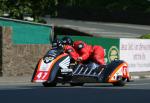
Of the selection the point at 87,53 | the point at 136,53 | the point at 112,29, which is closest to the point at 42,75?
the point at 87,53

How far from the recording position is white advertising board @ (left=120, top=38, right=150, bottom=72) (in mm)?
34312

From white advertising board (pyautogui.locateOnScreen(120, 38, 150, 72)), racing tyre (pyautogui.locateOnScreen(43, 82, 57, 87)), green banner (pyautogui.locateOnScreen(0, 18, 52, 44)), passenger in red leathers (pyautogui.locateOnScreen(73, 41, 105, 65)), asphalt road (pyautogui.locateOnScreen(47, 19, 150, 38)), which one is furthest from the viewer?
asphalt road (pyautogui.locateOnScreen(47, 19, 150, 38))

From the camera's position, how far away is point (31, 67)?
104 ft

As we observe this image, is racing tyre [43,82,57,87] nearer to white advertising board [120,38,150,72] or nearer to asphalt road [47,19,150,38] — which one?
white advertising board [120,38,150,72]

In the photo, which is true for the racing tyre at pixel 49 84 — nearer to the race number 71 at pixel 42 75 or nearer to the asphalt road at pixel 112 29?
the race number 71 at pixel 42 75

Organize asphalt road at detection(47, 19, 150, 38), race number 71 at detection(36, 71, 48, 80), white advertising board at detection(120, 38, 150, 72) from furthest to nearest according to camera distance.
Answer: asphalt road at detection(47, 19, 150, 38)
white advertising board at detection(120, 38, 150, 72)
race number 71 at detection(36, 71, 48, 80)

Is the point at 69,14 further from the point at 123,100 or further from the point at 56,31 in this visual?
the point at 123,100

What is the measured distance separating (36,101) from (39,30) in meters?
17.8

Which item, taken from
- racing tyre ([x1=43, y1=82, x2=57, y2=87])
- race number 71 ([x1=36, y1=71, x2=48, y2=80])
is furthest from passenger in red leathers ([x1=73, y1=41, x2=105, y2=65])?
race number 71 ([x1=36, y1=71, x2=48, y2=80])

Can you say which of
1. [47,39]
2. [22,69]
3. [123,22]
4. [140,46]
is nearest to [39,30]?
[47,39]

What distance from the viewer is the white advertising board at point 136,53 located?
3431 centimetres

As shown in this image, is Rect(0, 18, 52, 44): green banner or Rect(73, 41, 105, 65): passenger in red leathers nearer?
Rect(73, 41, 105, 65): passenger in red leathers

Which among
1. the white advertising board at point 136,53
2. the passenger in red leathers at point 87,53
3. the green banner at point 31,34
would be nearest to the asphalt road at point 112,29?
the white advertising board at point 136,53

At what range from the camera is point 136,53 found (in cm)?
A: 3488
